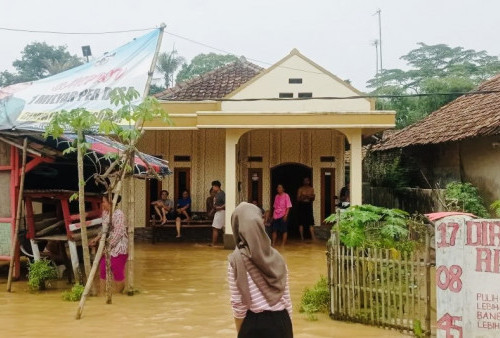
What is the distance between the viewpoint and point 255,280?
3.46 meters

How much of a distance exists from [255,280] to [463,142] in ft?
44.3

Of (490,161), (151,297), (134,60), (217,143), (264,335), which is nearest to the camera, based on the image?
(264,335)

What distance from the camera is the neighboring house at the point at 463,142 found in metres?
13.6

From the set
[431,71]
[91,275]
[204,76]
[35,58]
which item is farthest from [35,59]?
[91,275]

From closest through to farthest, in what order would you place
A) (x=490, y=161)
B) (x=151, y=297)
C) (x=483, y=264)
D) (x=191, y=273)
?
(x=483, y=264)
(x=151, y=297)
(x=191, y=273)
(x=490, y=161)

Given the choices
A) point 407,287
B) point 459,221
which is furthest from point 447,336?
point 459,221

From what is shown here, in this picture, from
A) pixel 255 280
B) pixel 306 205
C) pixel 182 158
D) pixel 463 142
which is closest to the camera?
pixel 255 280

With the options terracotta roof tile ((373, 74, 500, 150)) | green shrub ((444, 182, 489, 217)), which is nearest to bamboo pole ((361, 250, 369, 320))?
terracotta roof tile ((373, 74, 500, 150))

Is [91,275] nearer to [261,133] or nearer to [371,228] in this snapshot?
[371,228]

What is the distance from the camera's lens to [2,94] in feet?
38.6

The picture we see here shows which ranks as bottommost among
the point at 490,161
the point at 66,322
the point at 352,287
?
the point at 66,322

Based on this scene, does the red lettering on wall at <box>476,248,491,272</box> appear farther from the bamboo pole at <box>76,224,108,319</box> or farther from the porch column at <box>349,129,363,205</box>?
the porch column at <box>349,129,363,205</box>

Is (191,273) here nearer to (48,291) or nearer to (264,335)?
(48,291)

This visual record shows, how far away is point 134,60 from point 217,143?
789cm
